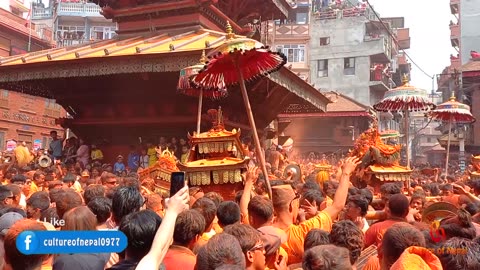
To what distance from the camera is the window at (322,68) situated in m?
47.3

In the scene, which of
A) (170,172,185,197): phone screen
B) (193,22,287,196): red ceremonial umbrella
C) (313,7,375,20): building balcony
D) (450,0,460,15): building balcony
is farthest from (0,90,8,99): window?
(450,0,460,15): building balcony

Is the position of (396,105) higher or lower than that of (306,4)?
lower

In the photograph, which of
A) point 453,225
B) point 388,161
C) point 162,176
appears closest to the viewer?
point 453,225

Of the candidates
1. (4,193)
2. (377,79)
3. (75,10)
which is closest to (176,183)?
(4,193)

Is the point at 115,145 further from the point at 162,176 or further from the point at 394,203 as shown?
the point at 394,203

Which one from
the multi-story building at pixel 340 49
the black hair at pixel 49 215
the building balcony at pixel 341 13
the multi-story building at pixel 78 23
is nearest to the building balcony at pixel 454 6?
the multi-story building at pixel 340 49

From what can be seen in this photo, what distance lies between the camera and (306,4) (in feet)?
156

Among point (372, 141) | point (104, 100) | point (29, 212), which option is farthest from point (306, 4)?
point (29, 212)

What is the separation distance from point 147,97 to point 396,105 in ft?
27.7

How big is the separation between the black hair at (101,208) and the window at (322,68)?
43895 mm

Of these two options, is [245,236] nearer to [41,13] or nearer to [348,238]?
[348,238]

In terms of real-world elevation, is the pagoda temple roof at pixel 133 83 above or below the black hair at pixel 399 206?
above

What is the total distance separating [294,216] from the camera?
4910 millimetres

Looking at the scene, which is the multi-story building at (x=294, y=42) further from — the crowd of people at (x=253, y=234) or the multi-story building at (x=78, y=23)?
the crowd of people at (x=253, y=234)
